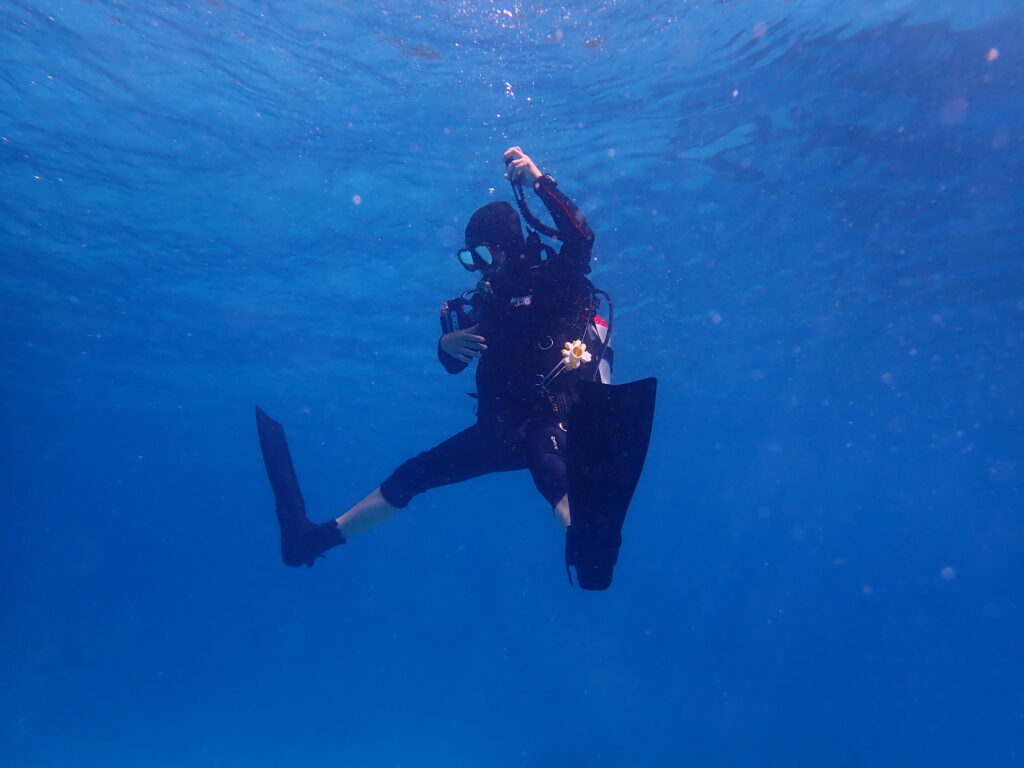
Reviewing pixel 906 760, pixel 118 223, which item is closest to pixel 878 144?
pixel 118 223

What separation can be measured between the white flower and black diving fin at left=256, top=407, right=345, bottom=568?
3161 millimetres

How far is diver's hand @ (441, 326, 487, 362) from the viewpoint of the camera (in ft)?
17.0

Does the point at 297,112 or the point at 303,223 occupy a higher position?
the point at 303,223

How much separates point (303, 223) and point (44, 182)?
5.85m

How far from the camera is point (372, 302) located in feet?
67.7

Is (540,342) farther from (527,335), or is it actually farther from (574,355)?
(574,355)

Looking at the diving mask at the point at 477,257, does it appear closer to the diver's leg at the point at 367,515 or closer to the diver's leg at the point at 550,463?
the diver's leg at the point at 550,463

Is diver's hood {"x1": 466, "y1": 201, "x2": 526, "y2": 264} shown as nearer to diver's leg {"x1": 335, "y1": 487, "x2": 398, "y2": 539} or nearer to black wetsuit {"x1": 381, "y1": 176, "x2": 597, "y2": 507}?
black wetsuit {"x1": 381, "y1": 176, "x2": 597, "y2": 507}

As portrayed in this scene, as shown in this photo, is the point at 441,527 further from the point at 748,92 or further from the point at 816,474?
the point at 748,92

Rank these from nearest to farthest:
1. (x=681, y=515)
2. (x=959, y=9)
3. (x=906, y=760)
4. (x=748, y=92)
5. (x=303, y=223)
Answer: (x=959, y=9)
(x=748, y=92)
(x=303, y=223)
(x=906, y=760)
(x=681, y=515)

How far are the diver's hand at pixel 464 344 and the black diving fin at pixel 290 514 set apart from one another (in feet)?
7.60

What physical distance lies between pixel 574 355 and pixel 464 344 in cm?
98

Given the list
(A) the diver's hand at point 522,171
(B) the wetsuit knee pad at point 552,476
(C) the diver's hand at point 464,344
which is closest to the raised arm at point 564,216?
(A) the diver's hand at point 522,171

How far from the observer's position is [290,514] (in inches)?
270
